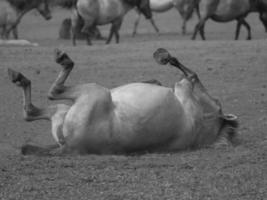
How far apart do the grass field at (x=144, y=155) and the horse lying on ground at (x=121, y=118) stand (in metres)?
0.13

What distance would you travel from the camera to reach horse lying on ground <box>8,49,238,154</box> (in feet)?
23.2

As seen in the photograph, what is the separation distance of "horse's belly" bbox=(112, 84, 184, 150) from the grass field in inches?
6.2

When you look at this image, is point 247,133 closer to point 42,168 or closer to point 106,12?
point 42,168

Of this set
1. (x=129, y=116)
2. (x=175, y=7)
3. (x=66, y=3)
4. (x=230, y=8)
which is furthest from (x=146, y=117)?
(x=175, y=7)

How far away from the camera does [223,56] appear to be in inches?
551

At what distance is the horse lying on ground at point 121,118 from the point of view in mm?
7066

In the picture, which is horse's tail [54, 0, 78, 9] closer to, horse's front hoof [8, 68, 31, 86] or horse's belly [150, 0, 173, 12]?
horse's belly [150, 0, 173, 12]

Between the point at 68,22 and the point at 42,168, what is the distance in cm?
1762

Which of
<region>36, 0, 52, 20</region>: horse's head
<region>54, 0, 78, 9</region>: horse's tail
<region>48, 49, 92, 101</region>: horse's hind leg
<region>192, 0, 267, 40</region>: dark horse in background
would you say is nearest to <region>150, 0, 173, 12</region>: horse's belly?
<region>54, 0, 78, 9</region>: horse's tail

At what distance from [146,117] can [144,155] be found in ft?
0.97

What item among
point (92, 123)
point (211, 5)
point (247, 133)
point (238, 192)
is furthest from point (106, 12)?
point (238, 192)

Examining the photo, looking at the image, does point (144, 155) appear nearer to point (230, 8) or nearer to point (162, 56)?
point (162, 56)

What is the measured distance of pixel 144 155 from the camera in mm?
7258

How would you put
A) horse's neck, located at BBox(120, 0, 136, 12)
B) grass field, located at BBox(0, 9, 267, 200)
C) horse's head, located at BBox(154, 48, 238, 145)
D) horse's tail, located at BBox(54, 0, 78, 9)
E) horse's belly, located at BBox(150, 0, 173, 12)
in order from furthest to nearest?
1. horse's belly, located at BBox(150, 0, 173, 12)
2. horse's tail, located at BBox(54, 0, 78, 9)
3. horse's neck, located at BBox(120, 0, 136, 12)
4. horse's head, located at BBox(154, 48, 238, 145)
5. grass field, located at BBox(0, 9, 267, 200)
